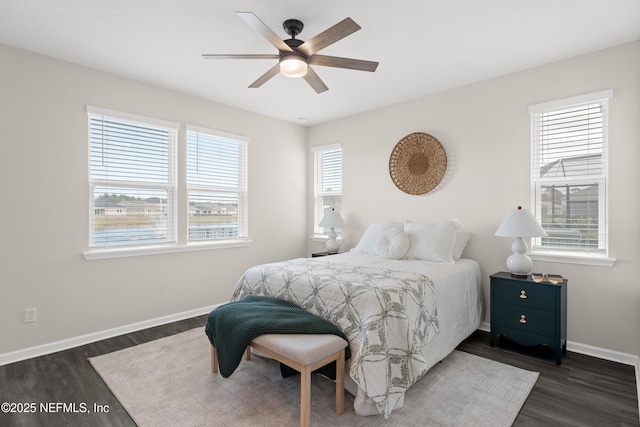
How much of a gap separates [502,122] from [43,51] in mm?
4387

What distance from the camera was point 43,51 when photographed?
2896mm

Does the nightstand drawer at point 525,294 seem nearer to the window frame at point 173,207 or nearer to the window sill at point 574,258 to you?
the window sill at point 574,258

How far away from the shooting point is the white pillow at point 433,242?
335cm

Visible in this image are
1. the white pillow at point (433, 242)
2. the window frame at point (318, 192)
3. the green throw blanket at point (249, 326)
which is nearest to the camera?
the green throw blanket at point (249, 326)

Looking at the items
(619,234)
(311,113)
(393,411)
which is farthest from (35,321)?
(619,234)

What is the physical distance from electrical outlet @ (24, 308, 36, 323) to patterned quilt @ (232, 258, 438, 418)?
206 centimetres

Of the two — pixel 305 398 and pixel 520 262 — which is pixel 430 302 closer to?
pixel 520 262

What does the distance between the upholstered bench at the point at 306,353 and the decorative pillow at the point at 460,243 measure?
1.92 metres

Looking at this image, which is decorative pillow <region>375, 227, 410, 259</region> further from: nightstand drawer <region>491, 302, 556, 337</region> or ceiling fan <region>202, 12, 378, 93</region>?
ceiling fan <region>202, 12, 378, 93</region>

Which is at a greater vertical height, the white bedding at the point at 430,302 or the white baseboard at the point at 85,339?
the white bedding at the point at 430,302

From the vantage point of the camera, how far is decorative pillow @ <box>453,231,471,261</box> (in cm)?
348

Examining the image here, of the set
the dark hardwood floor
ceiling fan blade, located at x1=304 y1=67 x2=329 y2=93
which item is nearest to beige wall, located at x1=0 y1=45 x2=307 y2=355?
the dark hardwood floor

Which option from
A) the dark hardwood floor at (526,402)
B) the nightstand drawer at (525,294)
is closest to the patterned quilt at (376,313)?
the dark hardwood floor at (526,402)

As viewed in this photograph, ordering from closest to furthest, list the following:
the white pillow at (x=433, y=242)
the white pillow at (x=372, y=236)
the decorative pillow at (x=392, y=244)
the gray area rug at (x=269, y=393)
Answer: the gray area rug at (x=269, y=393), the white pillow at (x=433, y=242), the decorative pillow at (x=392, y=244), the white pillow at (x=372, y=236)
